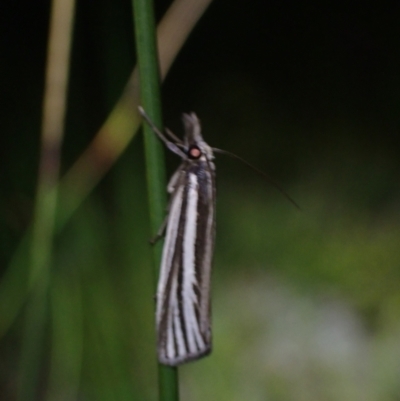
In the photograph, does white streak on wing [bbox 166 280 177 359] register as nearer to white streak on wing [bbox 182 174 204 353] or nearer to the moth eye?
white streak on wing [bbox 182 174 204 353]

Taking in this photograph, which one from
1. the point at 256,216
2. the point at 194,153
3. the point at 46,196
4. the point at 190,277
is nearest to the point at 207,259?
the point at 190,277

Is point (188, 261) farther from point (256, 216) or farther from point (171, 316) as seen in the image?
point (256, 216)

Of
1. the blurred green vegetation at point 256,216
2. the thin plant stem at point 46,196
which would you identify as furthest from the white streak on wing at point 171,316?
the blurred green vegetation at point 256,216

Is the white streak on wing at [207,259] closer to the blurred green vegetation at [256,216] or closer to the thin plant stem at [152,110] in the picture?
the thin plant stem at [152,110]

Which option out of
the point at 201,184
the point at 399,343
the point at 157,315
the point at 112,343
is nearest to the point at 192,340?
the point at 157,315

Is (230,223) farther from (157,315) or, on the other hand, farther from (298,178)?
(157,315)

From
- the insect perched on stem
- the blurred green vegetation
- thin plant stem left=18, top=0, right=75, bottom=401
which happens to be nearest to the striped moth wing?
the insect perched on stem
